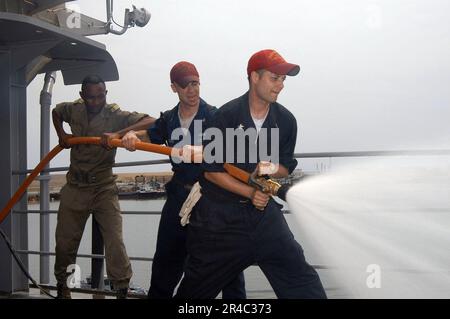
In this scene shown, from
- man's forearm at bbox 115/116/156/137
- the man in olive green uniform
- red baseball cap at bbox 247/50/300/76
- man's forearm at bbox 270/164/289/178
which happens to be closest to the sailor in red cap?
red baseball cap at bbox 247/50/300/76

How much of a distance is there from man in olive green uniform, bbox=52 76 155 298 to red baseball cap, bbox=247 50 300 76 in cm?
130

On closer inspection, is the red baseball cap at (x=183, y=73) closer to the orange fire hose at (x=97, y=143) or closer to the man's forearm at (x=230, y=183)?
the orange fire hose at (x=97, y=143)

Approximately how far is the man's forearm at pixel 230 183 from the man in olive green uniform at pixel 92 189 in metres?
1.29

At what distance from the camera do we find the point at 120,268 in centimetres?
354

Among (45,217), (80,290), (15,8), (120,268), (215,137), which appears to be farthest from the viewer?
(45,217)

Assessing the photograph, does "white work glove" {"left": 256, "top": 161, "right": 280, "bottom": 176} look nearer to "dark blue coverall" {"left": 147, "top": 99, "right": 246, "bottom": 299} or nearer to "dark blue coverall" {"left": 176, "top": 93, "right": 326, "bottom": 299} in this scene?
"dark blue coverall" {"left": 176, "top": 93, "right": 326, "bottom": 299}

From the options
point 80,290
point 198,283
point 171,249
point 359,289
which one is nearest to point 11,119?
point 80,290

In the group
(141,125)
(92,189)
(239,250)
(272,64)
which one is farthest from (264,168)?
(92,189)

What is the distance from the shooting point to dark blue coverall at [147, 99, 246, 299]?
300cm

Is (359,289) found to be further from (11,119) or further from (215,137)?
(11,119)

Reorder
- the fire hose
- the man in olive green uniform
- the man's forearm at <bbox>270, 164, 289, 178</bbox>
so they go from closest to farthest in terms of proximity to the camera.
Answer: the fire hose
the man's forearm at <bbox>270, 164, 289, 178</bbox>
the man in olive green uniform

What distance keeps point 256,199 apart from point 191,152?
473 mm

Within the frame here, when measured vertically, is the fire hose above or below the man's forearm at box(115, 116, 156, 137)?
below

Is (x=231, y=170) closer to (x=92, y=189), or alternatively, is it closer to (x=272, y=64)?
(x=272, y=64)
